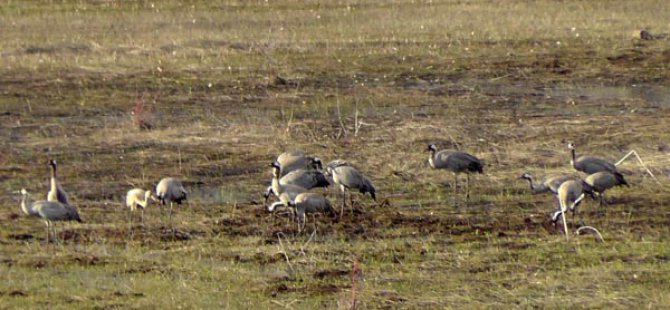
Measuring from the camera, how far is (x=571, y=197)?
500 inches

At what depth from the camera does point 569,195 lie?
12.7 meters

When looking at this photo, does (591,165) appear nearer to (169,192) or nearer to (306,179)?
(306,179)

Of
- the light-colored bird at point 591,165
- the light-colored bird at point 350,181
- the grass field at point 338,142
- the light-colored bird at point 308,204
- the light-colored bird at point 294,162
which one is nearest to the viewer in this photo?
the grass field at point 338,142

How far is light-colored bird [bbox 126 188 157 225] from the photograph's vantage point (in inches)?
514

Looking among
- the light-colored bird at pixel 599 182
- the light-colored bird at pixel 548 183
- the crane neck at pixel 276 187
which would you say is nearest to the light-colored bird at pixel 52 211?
the crane neck at pixel 276 187

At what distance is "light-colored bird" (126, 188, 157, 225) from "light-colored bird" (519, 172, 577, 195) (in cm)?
377

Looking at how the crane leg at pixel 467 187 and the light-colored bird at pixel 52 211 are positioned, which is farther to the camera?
the crane leg at pixel 467 187

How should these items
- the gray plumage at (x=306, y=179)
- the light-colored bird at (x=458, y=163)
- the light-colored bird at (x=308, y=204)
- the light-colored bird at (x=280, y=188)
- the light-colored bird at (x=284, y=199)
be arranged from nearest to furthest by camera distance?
the light-colored bird at (x=308, y=204), the light-colored bird at (x=284, y=199), the light-colored bird at (x=280, y=188), the gray plumage at (x=306, y=179), the light-colored bird at (x=458, y=163)

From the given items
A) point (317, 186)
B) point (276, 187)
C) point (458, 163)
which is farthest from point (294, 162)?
point (458, 163)

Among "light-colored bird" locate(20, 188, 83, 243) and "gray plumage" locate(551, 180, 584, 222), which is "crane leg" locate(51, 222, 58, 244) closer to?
"light-colored bird" locate(20, 188, 83, 243)

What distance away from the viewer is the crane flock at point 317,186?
1239 cm

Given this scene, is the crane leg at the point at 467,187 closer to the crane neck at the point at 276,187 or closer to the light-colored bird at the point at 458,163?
the light-colored bird at the point at 458,163

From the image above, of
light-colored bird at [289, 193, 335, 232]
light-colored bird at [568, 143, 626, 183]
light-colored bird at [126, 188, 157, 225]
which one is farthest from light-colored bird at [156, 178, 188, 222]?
light-colored bird at [568, 143, 626, 183]

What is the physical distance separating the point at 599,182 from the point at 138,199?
441 centimetres
